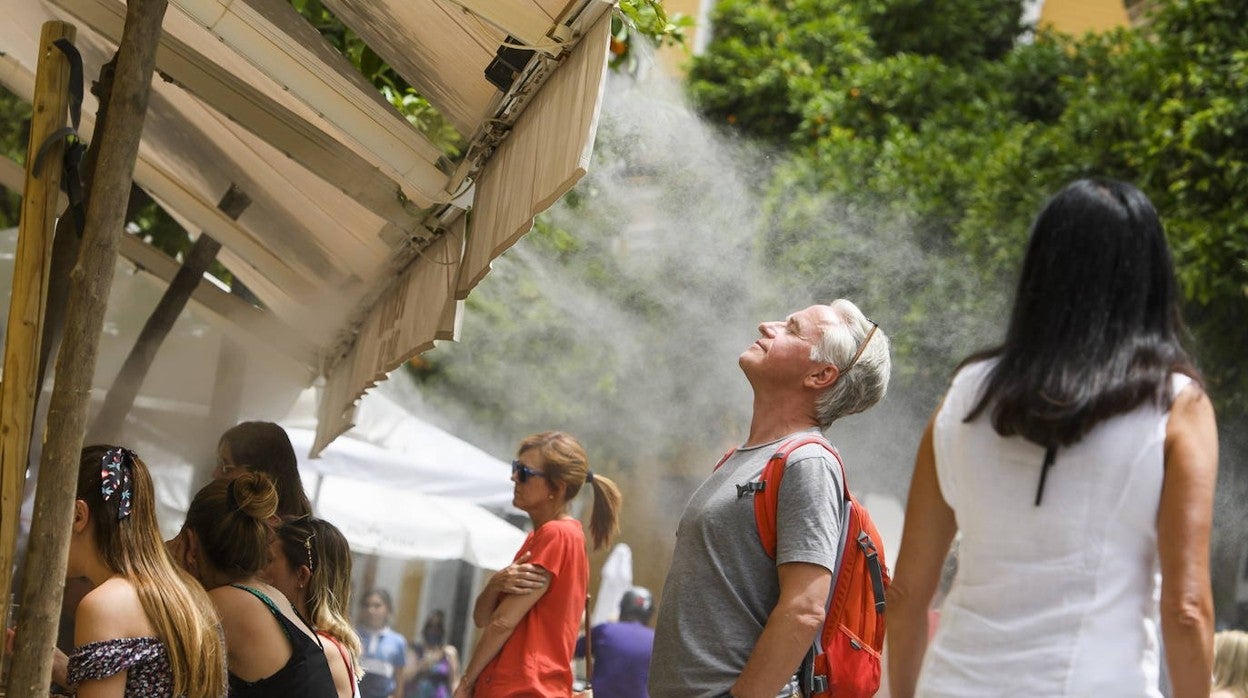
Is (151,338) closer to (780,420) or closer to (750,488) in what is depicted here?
(780,420)

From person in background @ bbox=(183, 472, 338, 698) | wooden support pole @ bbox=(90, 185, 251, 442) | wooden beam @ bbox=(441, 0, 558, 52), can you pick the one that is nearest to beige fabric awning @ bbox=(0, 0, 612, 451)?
wooden beam @ bbox=(441, 0, 558, 52)

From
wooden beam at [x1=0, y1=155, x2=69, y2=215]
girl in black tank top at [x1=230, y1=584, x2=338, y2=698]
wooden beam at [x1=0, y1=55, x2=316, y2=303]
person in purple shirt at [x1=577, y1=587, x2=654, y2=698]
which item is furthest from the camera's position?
person in purple shirt at [x1=577, y1=587, x2=654, y2=698]

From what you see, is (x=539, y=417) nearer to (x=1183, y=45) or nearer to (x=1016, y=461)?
(x=1183, y=45)

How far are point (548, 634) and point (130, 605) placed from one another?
215 cm

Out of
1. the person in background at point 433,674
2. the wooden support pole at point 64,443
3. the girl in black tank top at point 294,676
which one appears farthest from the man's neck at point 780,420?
the person in background at point 433,674

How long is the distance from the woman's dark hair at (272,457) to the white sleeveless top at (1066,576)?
2.97 meters

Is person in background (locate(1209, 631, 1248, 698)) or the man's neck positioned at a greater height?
person in background (locate(1209, 631, 1248, 698))

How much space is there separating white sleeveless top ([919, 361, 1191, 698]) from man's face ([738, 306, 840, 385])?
1.01 meters

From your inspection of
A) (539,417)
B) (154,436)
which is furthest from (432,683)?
(154,436)

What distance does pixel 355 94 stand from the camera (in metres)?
3.81

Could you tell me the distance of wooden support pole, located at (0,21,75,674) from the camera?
280 centimetres

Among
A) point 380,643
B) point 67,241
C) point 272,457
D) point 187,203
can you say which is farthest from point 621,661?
point 380,643

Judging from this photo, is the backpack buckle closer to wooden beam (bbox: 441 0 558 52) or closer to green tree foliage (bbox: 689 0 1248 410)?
wooden beam (bbox: 441 0 558 52)

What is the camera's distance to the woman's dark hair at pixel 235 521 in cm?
366
